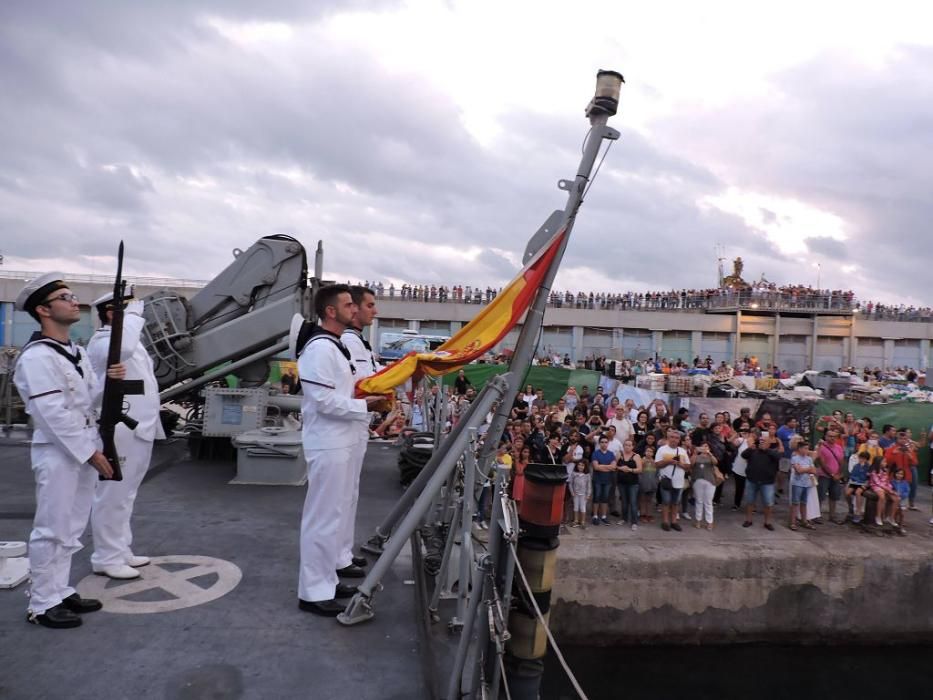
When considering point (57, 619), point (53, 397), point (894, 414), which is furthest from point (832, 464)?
point (53, 397)

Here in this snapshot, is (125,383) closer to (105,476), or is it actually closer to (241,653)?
(105,476)

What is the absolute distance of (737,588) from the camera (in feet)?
29.7

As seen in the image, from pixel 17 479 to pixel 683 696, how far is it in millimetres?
9004

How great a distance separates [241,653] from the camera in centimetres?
355

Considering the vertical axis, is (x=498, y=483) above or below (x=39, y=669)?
above

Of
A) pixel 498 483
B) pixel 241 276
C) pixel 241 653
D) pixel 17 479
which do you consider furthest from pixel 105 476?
pixel 241 276

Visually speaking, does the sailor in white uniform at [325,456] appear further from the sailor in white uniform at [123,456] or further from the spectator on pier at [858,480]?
the spectator on pier at [858,480]

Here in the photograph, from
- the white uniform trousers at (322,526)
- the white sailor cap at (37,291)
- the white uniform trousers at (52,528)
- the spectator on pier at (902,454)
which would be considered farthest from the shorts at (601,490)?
the white sailor cap at (37,291)

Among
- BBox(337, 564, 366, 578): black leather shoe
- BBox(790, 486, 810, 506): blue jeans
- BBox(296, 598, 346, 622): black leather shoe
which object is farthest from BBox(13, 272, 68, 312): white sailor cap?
BBox(790, 486, 810, 506): blue jeans

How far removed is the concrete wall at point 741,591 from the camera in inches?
347

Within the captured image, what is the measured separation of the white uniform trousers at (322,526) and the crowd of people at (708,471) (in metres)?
4.88

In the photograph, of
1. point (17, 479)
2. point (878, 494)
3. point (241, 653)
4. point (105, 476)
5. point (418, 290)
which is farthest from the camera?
point (418, 290)

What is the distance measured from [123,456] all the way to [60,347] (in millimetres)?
985

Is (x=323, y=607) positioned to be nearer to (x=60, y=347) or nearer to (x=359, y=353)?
(x=359, y=353)
